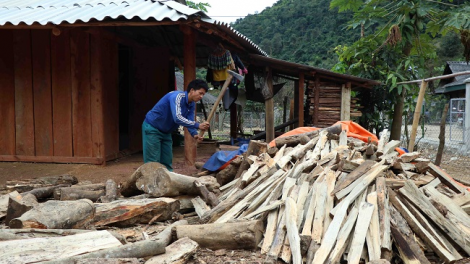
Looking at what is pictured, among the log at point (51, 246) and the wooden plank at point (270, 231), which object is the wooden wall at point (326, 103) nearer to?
the wooden plank at point (270, 231)

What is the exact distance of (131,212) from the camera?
3.74 m

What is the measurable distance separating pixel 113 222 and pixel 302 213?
1.77 meters

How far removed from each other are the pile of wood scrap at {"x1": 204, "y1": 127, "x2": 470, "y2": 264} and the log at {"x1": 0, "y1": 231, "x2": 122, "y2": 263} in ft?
3.89

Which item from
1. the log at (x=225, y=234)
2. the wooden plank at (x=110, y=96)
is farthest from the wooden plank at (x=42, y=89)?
the log at (x=225, y=234)

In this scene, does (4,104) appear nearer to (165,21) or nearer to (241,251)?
(165,21)

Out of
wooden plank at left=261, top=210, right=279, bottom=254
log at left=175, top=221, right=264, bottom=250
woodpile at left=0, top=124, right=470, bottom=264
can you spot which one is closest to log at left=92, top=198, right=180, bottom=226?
woodpile at left=0, top=124, right=470, bottom=264

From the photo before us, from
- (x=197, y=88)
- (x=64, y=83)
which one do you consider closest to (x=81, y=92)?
(x=64, y=83)

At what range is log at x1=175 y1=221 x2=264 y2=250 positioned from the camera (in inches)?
126

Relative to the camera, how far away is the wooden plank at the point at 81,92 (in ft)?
→ 23.0

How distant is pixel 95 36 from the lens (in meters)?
6.82

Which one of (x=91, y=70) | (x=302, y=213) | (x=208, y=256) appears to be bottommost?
(x=208, y=256)

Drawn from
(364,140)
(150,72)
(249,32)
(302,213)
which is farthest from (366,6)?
(249,32)

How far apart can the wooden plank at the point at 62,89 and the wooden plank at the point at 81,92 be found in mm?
103

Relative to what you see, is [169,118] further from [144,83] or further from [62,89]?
[144,83]
